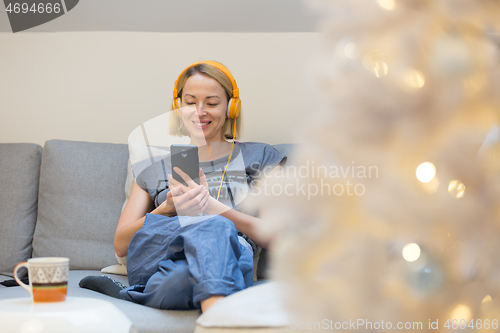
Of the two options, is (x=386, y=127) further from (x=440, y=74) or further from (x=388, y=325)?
(x=388, y=325)

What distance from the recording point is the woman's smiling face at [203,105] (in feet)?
4.81

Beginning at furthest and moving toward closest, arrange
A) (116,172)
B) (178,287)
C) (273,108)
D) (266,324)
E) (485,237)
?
(273,108) → (116,172) → (178,287) → (266,324) → (485,237)

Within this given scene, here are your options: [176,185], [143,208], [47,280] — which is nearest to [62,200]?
[143,208]

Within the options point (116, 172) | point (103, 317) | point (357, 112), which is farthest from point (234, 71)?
point (357, 112)

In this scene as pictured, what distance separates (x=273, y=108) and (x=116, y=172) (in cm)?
77

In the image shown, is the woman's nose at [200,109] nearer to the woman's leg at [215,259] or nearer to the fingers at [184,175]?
the fingers at [184,175]

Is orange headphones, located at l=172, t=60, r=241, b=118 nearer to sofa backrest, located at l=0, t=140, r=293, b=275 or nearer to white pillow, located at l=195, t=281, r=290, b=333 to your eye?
sofa backrest, located at l=0, t=140, r=293, b=275

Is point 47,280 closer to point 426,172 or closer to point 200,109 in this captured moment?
point 426,172

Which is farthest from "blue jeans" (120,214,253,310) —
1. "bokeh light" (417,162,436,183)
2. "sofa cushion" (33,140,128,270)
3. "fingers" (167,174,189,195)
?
"bokeh light" (417,162,436,183)

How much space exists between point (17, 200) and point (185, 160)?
0.82m

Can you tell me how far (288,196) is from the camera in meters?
0.35

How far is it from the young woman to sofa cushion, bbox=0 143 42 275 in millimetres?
483

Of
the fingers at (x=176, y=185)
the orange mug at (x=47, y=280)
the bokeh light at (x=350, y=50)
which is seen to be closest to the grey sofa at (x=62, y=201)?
the fingers at (x=176, y=185)

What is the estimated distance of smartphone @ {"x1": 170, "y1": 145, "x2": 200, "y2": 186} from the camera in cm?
122
